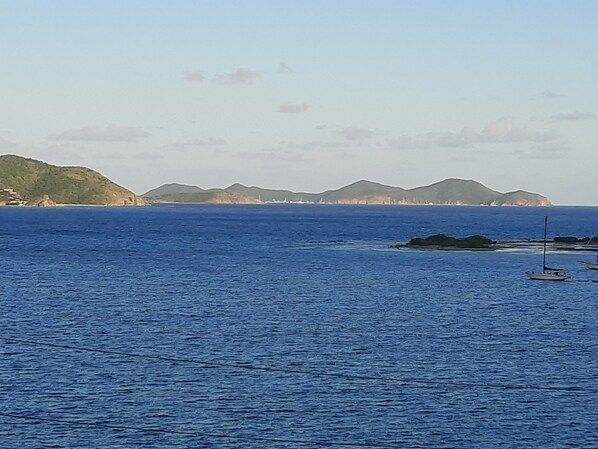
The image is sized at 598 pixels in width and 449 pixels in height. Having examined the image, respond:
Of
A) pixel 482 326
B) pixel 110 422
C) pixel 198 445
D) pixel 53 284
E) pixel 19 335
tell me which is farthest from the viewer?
pixel 53 284

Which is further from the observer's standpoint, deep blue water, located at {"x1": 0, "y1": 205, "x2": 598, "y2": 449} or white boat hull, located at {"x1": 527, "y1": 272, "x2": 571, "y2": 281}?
white boat hull, located at {"x1": 527, "y1": 272, "x2": 571, "y2": 281}

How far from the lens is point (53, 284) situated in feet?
383

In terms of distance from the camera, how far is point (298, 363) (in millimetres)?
66750

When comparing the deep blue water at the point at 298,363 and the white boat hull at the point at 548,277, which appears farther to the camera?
the white boat hull at the point at 548,277

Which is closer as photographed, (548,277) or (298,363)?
(298,363)

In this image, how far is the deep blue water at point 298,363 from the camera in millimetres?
51281

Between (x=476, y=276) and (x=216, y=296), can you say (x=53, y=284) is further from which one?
(x=476, y=276)

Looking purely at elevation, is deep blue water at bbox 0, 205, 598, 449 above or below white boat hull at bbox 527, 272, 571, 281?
below

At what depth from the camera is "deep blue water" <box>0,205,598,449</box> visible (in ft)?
168

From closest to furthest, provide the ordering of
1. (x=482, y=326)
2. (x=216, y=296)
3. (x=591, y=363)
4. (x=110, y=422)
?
(x=110, y=422) → (x=591, y=363) → (x=482, y=326) → (x=216, y=296)

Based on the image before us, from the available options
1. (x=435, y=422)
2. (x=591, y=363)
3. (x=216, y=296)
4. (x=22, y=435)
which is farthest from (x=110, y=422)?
(x=216, y=296)

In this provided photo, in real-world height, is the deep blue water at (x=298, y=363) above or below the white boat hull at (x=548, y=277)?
below

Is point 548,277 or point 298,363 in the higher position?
point 548,277

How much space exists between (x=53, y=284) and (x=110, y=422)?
2660 inches
